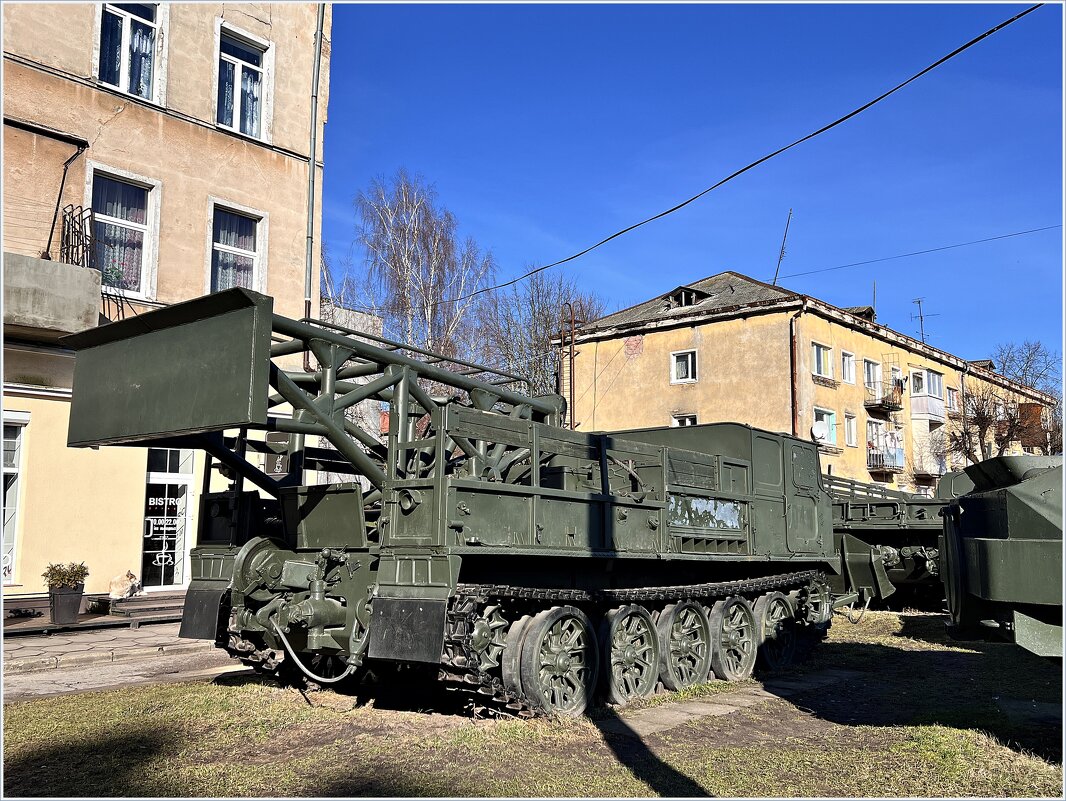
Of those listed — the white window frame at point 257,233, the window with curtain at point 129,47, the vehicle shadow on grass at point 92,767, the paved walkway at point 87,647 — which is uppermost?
the window with curtain at point 129,47

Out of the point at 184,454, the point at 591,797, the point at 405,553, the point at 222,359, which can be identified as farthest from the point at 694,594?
the point at 184,454

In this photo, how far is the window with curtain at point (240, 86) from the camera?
632 inches

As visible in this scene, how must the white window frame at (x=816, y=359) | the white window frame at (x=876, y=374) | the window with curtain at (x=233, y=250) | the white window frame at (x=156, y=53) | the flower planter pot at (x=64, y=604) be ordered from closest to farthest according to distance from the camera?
1. the flower planter pot at (x=64, y=604)
2. the white window frame at (x=156, y=53)
3. the window with curtain at (x=233, y=250)
4. the white window frame at (x=816, y=359)
5. the white window frame at (x=876, y=374)

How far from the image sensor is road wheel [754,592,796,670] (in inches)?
445

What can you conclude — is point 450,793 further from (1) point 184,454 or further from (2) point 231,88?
(2) point 231,88

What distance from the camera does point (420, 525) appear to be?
24.0 ft

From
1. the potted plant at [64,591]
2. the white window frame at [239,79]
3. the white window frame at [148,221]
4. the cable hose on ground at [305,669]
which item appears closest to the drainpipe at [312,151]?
the white window frame at [239,79]

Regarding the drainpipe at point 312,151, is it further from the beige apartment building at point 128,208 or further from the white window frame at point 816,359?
the white window frame at point 816,359

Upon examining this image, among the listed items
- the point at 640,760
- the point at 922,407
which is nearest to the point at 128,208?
the point at 640,760

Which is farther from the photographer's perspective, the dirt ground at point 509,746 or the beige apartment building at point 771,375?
the beige apartment building at point 771,375

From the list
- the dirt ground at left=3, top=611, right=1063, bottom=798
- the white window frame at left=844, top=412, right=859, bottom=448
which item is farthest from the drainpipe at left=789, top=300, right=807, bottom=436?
the dirt ground at left=3, top=611, right=1063, bottom=798

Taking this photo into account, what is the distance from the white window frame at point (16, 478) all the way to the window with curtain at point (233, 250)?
11.7 ft

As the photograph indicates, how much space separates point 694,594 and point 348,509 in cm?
387

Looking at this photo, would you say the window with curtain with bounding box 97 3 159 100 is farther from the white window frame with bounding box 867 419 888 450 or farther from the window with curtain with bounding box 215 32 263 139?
the white window frame with bounding box 867 419 888 450
